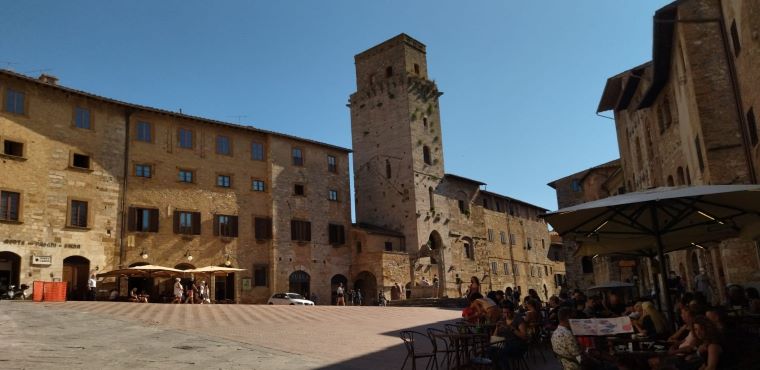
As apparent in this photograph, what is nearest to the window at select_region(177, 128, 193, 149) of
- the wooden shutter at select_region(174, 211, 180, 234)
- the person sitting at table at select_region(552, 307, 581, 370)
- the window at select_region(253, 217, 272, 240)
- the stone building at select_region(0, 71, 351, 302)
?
the stone building at select_region(0, 71, 351, 302)

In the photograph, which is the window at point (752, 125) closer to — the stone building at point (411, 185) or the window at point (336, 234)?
the stone building at point (411, 185)

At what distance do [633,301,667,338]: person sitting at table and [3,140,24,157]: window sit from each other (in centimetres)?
2779

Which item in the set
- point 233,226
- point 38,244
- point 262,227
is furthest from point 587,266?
point 38,244

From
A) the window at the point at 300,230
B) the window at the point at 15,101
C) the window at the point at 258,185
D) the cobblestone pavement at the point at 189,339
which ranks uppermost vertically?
the window at the point at 15,101

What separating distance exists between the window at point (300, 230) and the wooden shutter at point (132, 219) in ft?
32.5

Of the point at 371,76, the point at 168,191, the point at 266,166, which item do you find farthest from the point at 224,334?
the point at 371,76

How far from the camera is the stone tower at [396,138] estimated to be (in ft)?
150

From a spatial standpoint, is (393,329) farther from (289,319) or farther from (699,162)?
(699,162)

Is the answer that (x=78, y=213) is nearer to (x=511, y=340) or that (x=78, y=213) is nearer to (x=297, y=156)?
(x=297, y=156)

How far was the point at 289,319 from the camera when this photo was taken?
20391mm

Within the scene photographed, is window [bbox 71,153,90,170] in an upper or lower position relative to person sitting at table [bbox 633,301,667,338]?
upper

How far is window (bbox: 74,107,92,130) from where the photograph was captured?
98.9 feet

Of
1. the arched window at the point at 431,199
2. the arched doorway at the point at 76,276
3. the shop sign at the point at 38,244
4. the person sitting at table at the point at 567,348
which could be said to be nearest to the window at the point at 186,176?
the shop sign at the point at 38,244

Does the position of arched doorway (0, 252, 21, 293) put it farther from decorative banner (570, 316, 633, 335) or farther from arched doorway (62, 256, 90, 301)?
decorative banner (570, 316, 633, 335)
